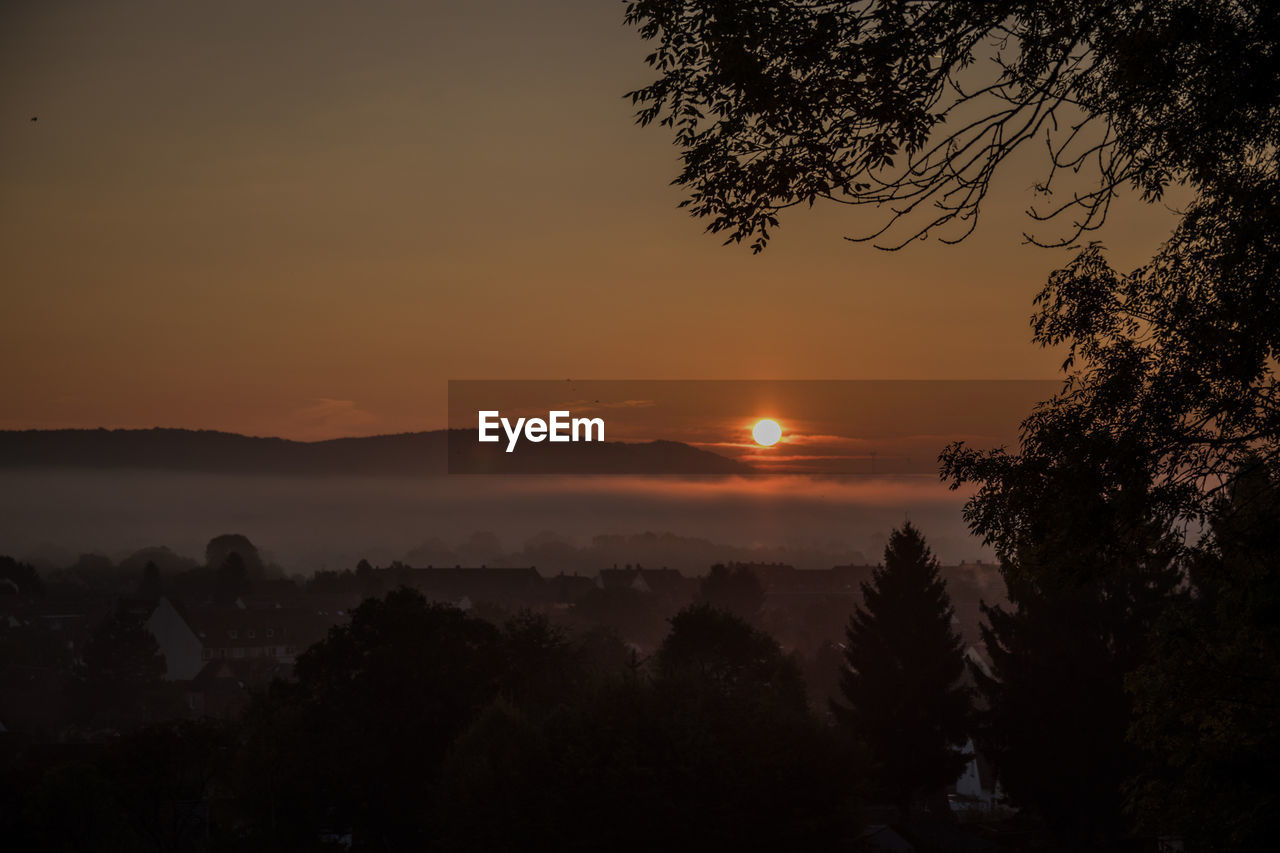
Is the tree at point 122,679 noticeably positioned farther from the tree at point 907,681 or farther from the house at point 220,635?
the tree at point 907,681

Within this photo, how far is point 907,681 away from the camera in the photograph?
46.1 meters

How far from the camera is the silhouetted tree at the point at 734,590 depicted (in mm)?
128000

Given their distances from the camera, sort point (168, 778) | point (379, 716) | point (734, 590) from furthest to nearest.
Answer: point (734, 590) < point (379, 716) < point (168, 778)

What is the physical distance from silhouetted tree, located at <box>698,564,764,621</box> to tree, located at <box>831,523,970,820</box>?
258 feet

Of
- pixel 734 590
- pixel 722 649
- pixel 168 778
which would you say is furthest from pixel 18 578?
pixel 168 778

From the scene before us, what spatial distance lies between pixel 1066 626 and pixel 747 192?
3207 centimetres

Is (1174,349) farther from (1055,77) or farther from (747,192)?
(747,192)

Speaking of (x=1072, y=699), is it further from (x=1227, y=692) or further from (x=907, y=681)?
(x=1227, y=692)

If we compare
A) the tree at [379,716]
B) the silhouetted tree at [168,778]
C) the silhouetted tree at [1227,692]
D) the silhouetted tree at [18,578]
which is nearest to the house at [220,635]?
the silhouetted tree at [18,578]

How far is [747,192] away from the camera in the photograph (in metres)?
10.1

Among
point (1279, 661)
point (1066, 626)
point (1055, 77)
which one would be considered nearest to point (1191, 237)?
point (1055, 77)

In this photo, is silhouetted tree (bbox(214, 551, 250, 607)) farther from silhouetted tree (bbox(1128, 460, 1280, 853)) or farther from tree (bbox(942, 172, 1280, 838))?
tree (bbox(942, 172, 1280, 838))

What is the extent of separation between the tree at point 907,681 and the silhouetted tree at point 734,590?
78654mm

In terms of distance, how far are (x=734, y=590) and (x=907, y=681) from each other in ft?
277
